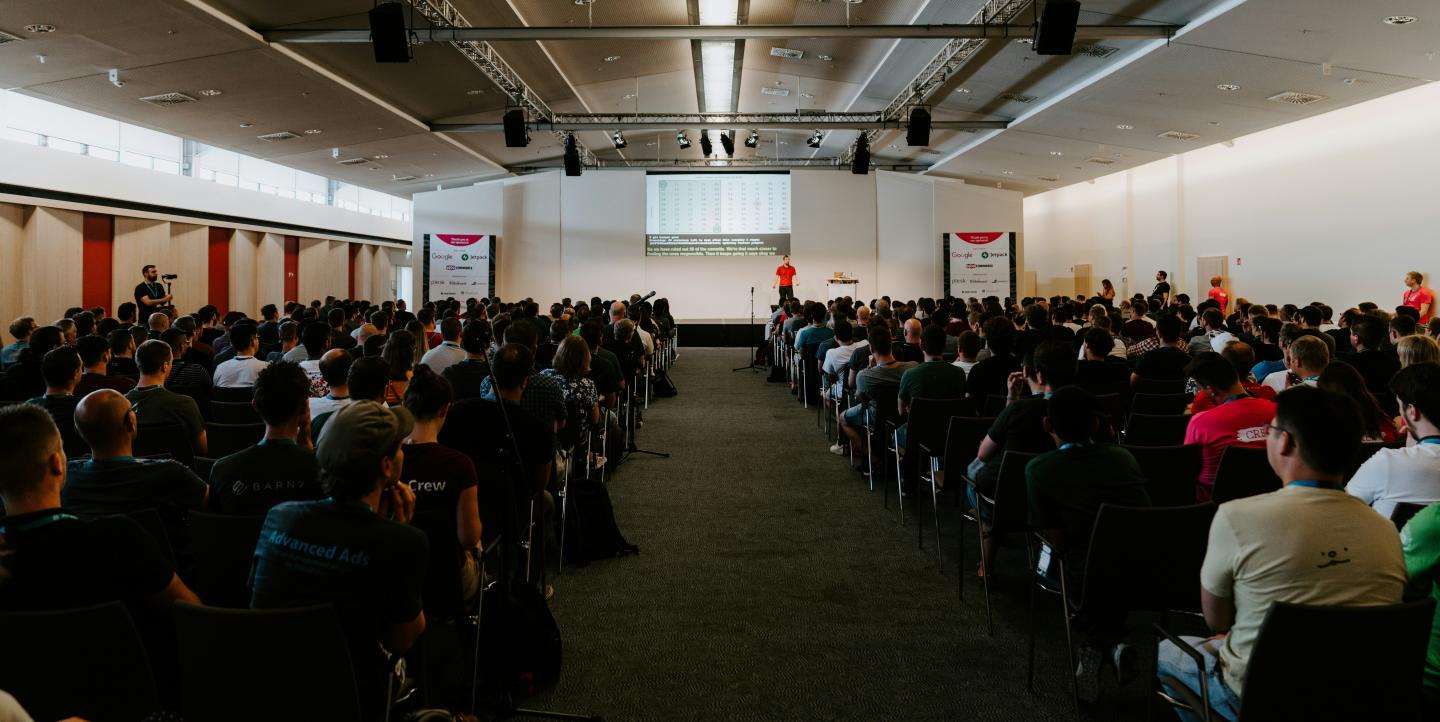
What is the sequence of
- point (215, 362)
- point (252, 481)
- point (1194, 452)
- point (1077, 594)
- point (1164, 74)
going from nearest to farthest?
point (252, 481) → point (1077, 594) → point (1194, 452) → point (215, 362) → point (1164, 74)

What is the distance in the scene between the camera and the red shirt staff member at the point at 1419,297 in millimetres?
9273

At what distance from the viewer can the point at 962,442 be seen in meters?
4.11

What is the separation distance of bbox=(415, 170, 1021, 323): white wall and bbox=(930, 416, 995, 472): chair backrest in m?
14.1

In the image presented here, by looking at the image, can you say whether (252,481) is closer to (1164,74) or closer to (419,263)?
(1164,74)

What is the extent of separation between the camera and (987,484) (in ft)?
11.8

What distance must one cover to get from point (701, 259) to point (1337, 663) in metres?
17.0

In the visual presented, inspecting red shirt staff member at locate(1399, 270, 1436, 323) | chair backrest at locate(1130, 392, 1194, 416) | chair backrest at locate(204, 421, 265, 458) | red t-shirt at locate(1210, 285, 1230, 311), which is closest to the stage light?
red t-shirt at locate(1210, 285, 1230, 311)

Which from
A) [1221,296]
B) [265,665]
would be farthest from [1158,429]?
[1221,296]

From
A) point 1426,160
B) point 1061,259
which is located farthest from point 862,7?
point 1061,259

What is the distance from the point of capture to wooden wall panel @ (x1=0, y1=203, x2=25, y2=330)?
1120cm

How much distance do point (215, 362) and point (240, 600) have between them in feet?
16.0

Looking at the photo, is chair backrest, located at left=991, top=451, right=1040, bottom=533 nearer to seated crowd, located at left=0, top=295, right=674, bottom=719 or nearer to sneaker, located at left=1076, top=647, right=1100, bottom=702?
sneaker, located at left=1076, top=647, right=1100, bottom=702

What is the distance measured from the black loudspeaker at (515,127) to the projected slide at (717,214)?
661 cm

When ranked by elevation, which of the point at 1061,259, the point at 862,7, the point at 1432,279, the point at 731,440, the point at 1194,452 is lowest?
the point at 731,440
